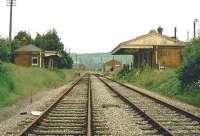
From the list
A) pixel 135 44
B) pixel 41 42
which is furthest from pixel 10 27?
pixel 41 42

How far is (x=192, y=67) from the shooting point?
22500 mm

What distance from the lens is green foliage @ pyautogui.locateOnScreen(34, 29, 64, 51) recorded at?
328 ft

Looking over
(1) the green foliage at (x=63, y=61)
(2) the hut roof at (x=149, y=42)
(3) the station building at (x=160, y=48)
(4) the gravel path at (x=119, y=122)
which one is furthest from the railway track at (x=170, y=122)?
(1) the green foliage at (x=63, y=61)

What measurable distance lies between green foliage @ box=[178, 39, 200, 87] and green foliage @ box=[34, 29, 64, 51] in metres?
77.1

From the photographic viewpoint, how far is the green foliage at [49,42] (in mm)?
99875

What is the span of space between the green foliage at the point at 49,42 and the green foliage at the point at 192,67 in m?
77.1

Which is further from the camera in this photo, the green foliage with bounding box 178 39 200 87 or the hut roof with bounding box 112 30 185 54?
the hut roof with bounding box 112 30 185 54

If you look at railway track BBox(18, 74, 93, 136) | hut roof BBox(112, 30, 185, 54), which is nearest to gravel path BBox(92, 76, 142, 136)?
railway track BBox(18, 74, 93, 136)

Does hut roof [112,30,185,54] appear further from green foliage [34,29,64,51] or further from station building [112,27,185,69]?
green foliage [34,29,64,51]

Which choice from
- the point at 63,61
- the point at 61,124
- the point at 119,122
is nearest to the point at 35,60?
the point at 63,61

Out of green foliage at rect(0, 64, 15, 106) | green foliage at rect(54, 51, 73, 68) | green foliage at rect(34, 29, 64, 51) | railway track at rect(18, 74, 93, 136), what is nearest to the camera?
railway track at rect(18, 74, 93, 136)

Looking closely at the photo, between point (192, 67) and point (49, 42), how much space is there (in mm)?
79651

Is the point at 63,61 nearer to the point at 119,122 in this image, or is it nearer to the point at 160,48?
the point at 160,48

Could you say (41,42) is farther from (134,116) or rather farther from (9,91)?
(134,116)
